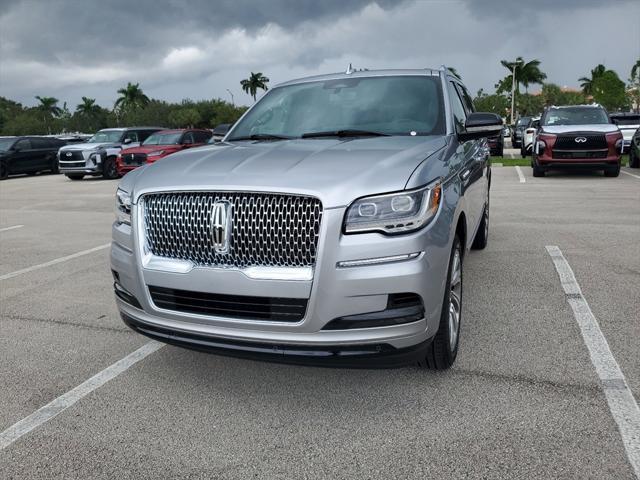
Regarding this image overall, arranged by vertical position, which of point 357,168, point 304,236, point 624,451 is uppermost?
point 357,168

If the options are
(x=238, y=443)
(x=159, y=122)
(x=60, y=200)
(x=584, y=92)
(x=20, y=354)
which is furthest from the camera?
(x=584, y=92)

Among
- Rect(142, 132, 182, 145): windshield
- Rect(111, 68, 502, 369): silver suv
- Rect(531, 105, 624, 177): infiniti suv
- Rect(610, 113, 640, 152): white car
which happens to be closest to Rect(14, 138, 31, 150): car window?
Rect(142, 132, 182, 145): windshield

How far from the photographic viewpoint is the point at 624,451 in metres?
2.74

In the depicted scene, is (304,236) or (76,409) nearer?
→ (304,236)

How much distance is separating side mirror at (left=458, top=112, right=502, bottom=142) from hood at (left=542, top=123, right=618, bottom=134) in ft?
37.3

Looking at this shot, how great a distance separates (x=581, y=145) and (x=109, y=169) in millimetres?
15000

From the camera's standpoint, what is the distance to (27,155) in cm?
2400

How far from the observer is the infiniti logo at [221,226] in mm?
2984

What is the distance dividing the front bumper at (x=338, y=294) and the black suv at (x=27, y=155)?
23.2m

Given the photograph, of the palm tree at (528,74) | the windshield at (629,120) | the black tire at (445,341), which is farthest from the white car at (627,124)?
the palm tree at (528,74)

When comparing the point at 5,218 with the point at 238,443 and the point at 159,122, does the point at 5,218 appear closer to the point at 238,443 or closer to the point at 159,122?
the point at 238,443

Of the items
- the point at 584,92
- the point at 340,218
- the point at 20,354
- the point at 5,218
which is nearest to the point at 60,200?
the point at 5,218

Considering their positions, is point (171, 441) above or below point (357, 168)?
below

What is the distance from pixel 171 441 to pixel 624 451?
2111mm
